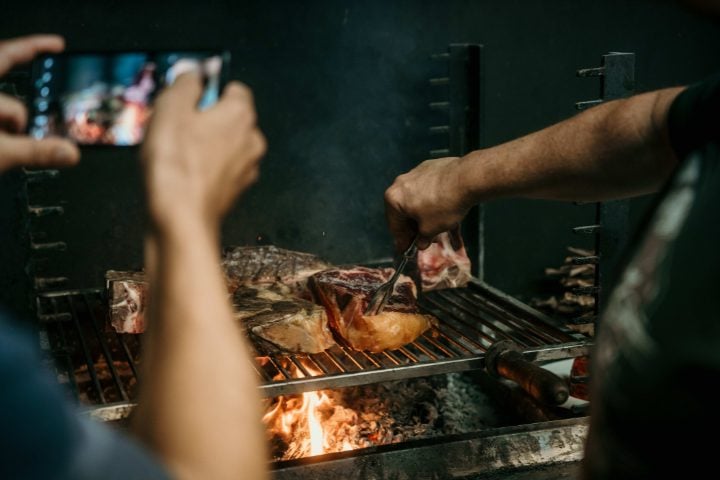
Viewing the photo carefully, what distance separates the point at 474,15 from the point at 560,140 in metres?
2.15

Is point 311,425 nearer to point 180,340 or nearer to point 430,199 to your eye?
point 430,199

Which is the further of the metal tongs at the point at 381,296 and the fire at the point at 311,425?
the fire at the point at 311,425

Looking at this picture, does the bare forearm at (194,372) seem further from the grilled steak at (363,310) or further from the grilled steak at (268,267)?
the grilled steak at (268,267)

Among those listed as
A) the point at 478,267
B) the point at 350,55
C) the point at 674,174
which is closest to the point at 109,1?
the point at 350,55

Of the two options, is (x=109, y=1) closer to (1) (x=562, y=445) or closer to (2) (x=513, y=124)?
(2) (x=513, y=124)

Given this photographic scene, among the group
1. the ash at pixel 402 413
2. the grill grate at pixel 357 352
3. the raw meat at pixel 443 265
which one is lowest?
the ash at pixel 402 413

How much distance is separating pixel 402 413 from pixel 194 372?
8.07 ft

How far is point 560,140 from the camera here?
6.71 ft

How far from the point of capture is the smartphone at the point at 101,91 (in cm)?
336

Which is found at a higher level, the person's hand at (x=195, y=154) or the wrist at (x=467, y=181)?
the person's hand at (x=195, y=154)

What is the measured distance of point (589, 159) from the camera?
198cm

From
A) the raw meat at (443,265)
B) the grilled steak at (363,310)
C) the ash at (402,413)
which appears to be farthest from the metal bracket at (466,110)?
the grilled steak at (363,310)

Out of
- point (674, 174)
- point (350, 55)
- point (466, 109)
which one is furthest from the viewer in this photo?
point (350, 55)

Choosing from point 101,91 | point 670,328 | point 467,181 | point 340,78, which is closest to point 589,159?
point 467,181
